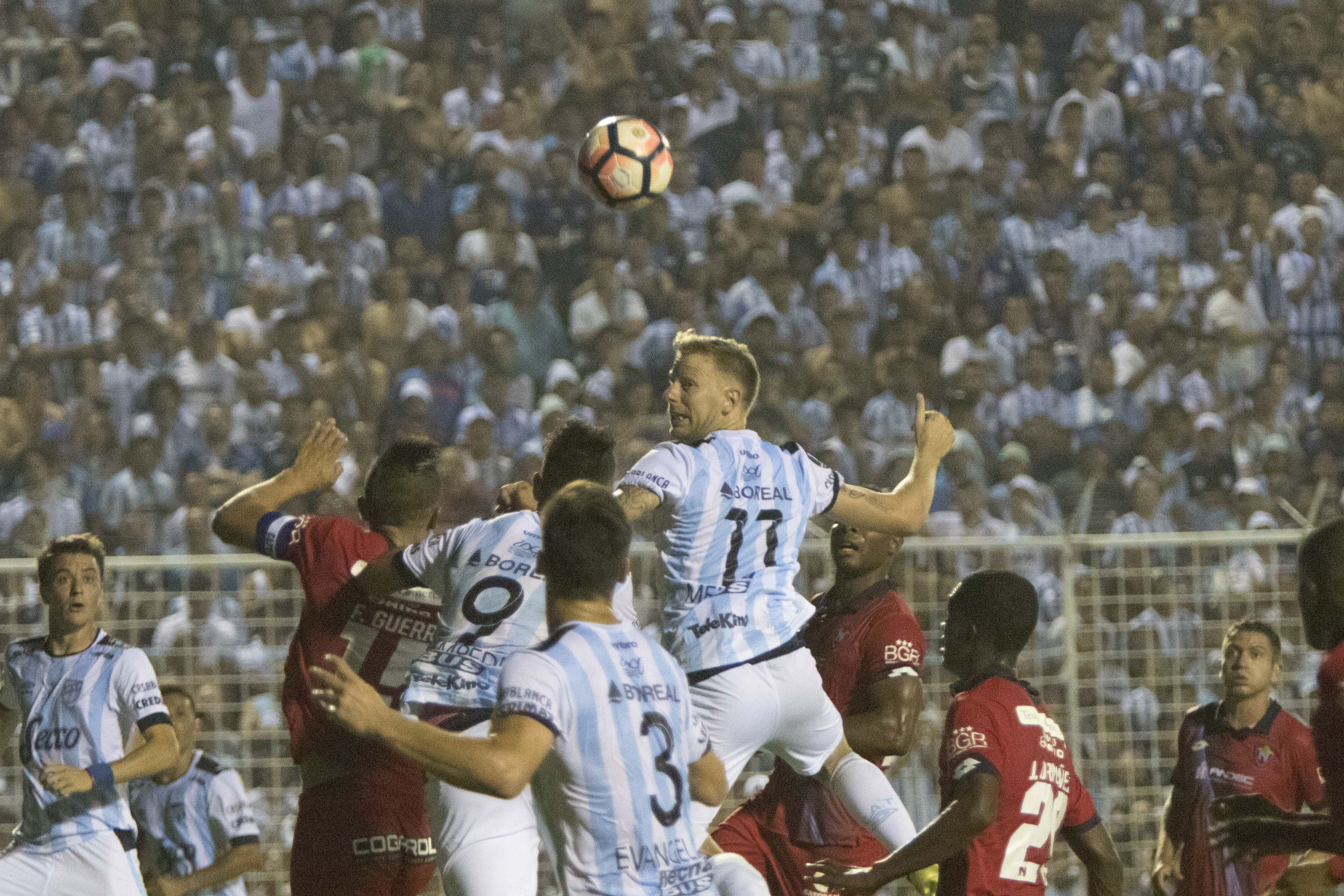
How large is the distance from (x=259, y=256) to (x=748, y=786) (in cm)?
677

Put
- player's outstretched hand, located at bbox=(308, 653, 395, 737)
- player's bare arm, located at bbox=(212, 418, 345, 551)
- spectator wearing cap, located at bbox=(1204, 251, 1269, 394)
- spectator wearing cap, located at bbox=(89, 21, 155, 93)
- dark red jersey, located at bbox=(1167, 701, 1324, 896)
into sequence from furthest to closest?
→ spectator wearing cap, located at bbox=(89, 21, 155, 93) < spectator wearing cap, located at bbox=(1204, 251, 1269, 394) < dark red jersey, located at bbox=(1167, 701, 1324, 896) < player's bare arm, located at bbox=(212, 418, 345, 551) < player's outstretched hand, located at bbox=(308, 653, 395, 737)

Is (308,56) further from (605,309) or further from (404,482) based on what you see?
(404,482)

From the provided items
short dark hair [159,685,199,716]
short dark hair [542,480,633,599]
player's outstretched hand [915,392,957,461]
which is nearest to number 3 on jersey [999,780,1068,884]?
player's outstretched hand [915,392,957,461]

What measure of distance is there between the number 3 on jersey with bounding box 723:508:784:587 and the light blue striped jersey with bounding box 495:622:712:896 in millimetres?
1552

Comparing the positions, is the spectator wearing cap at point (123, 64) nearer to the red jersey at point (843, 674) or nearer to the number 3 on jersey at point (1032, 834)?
the red jersey at point (843, 674)

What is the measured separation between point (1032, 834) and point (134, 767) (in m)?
3.22

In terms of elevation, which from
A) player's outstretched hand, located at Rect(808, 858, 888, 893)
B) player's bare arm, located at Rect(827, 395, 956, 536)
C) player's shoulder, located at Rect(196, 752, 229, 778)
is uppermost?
player's bare arm, located at Rect(827, 395, 956, 536)

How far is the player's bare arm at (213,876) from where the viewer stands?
7102 millimetres

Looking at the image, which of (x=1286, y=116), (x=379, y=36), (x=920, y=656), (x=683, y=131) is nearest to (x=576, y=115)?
(x=683, y=131)

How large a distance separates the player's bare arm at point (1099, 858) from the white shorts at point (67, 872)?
11.3 ft

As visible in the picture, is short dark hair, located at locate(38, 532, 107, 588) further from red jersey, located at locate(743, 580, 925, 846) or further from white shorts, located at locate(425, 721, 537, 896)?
red jersey, located at locate(743, 580, 925, 846)

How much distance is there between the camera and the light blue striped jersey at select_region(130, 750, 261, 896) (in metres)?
7.43

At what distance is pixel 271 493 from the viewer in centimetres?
554

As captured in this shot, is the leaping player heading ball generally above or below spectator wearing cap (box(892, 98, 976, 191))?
below
